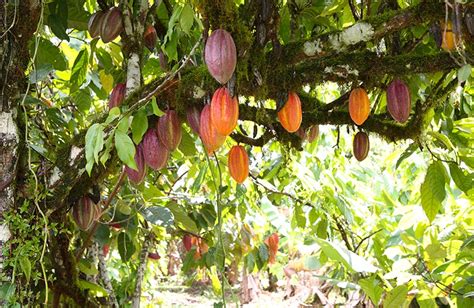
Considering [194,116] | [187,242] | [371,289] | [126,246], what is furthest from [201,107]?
[187,242]

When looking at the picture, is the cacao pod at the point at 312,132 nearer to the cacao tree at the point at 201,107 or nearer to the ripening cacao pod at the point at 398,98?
the cacao tree at the point at 201,107

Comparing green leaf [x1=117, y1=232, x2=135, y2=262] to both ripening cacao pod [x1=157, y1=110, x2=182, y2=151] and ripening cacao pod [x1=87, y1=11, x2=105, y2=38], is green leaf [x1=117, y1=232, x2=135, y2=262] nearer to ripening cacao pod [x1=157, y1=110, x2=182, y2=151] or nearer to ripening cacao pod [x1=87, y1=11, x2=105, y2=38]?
ripening cacao pod [x1=87, y1=11, x2=105, y2=38]

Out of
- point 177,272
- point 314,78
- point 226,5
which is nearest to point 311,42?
point 314,78

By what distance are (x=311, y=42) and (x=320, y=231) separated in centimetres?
141

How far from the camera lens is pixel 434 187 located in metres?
1.78

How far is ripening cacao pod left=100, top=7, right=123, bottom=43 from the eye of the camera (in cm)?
164

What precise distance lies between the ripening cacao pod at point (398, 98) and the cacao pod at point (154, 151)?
629 mm

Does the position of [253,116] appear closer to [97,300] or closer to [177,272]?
[97,300]

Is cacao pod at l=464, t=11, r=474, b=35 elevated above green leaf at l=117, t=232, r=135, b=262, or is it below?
above

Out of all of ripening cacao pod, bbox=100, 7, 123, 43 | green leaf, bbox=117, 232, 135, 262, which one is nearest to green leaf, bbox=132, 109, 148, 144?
ripening cacao pod, bbox=100, 7, 123, 43

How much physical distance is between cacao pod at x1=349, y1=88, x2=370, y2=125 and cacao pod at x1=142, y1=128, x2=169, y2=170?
0.53 m

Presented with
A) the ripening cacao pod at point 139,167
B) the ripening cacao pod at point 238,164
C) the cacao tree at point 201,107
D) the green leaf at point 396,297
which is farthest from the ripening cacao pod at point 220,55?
the green leaf at point 396,297

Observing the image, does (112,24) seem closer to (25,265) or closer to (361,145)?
(25,265)

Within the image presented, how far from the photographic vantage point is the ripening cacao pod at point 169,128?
4.49 ft
